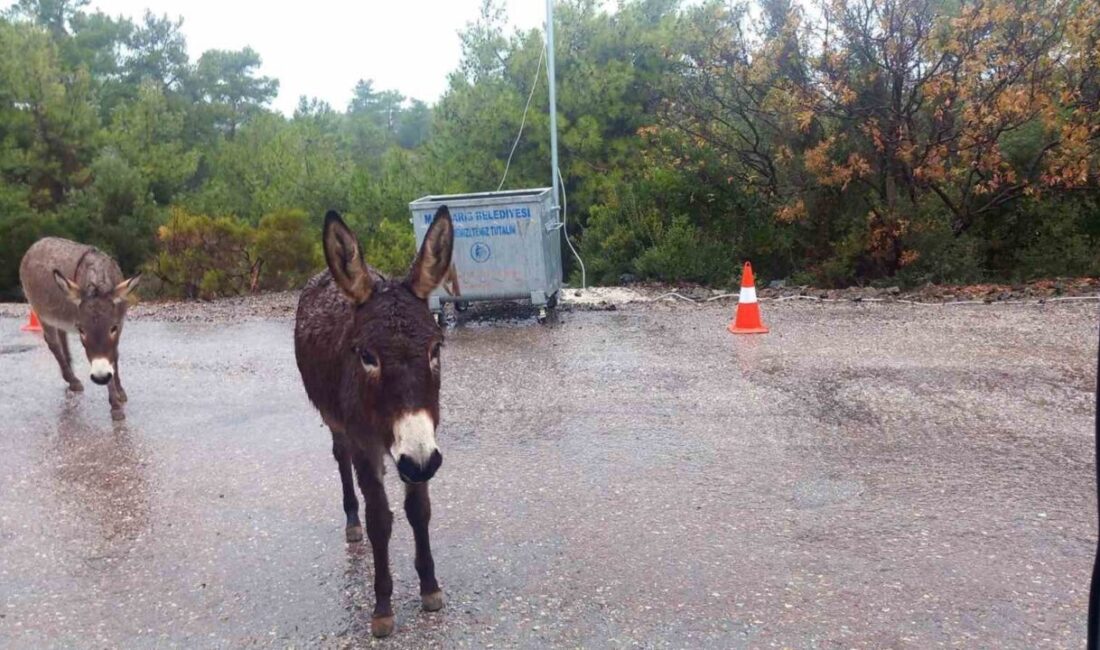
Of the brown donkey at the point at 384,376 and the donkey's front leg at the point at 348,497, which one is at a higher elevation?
the brown donkey at the point at 384,376

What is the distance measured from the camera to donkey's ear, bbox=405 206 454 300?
11.4 ft

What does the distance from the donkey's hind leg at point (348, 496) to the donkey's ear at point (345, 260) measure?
1321 mm

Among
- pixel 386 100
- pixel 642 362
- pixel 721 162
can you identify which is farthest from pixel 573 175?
pixel 386 100

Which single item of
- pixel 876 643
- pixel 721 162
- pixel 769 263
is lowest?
pixel 876 643

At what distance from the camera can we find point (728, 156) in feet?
48.1

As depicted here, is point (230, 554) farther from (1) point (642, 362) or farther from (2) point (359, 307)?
(1) point (642, 362)

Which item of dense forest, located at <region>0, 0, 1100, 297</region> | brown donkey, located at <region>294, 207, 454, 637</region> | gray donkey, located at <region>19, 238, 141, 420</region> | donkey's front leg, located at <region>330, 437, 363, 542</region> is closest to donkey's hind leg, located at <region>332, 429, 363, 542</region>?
donkey's front leg, located at <region>330, 437, 363, 542</region>

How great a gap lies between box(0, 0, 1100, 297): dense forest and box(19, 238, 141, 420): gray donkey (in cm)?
727

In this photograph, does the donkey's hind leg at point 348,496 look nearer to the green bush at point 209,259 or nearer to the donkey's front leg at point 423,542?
the donkey's front leg at point 423,542

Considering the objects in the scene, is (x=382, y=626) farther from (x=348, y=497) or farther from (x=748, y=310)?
(x=748, y=310)

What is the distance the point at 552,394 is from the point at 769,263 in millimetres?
8635

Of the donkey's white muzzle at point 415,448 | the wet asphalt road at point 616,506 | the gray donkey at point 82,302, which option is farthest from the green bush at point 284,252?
the donkey's white muzzle at point 415,448

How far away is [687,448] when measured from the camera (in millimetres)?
5793

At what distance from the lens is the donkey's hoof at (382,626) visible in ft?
11.8
